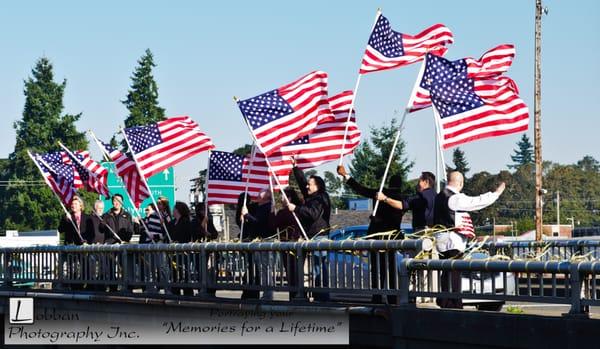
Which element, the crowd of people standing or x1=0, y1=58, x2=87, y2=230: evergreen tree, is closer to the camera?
the crowd of people standing

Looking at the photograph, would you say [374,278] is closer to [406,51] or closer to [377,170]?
[406,51]

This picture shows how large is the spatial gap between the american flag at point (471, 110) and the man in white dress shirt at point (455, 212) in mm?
1484

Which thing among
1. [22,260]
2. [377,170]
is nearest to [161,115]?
[377,170]

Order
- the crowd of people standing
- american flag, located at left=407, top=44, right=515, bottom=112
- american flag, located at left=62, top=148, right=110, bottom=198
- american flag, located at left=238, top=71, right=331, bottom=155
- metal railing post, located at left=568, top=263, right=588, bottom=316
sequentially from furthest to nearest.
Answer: american flag, located at left=62, top=148, right=110, bottom=198 < american flag, located at left=238, top=71, right=331, bottom=155 < american flag, located at left=407, top=44, right=515, bottom=112 < the crowd of people standing < metal railing post, located at left=568, top=263, right=588, bottom=316

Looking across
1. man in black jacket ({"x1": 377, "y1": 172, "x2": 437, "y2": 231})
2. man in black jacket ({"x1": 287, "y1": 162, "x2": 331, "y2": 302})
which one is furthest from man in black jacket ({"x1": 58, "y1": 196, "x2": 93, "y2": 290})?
man in black jacket ({"x1": 377, "y1": 172, "x2": 437, "y2": 231})

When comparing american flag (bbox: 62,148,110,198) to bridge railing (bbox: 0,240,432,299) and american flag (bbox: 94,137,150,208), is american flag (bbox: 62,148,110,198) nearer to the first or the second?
american flag (bbox: 94,137,150,208)

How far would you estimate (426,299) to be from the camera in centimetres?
1420

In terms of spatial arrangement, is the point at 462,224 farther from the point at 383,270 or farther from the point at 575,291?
the point at 575,291

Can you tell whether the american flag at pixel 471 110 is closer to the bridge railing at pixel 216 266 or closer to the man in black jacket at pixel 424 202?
the man in black jacket at pixel 424 202

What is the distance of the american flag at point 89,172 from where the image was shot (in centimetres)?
2692

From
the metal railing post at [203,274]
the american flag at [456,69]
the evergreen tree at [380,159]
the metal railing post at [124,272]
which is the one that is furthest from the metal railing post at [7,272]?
Answer: the evergreen tree at [380,159]

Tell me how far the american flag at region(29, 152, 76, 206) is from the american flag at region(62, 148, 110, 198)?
0.27 m

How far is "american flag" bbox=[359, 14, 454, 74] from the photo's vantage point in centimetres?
1791

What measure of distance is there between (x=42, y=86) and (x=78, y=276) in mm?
110875
